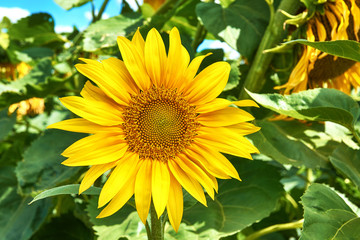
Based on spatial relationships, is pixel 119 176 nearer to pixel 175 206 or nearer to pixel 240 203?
pixel 175 206

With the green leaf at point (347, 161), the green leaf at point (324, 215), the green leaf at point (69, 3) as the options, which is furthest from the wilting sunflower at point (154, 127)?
the green leaf at point (69, 3)

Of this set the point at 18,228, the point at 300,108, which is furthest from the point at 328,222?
the point at 18,228


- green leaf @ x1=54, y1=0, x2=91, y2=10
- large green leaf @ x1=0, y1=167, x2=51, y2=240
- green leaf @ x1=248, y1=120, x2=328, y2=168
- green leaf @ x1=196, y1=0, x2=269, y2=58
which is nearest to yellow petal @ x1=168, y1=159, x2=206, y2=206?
green leaf @ x1=248, y1=120, x2=328, y2=168

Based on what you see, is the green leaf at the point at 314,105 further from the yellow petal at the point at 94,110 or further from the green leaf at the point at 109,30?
the green leaf at the point at 109,30

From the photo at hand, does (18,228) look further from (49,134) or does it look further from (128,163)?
(128,163)

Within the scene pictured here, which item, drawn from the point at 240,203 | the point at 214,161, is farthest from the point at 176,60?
the point at 240,203

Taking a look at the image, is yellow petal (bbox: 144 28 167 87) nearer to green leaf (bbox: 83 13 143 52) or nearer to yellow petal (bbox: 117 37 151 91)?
yellow petal (bbox: 117 37 151 91)

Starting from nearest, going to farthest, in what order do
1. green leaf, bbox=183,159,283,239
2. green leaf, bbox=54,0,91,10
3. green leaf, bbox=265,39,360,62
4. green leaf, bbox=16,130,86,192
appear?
green leaf, bbox=265,39,360,62
green leaf, bbox=183,159,283,239
green leaf, bbox=16,130,86,192
green leaf, bbox=54,0,91,10
